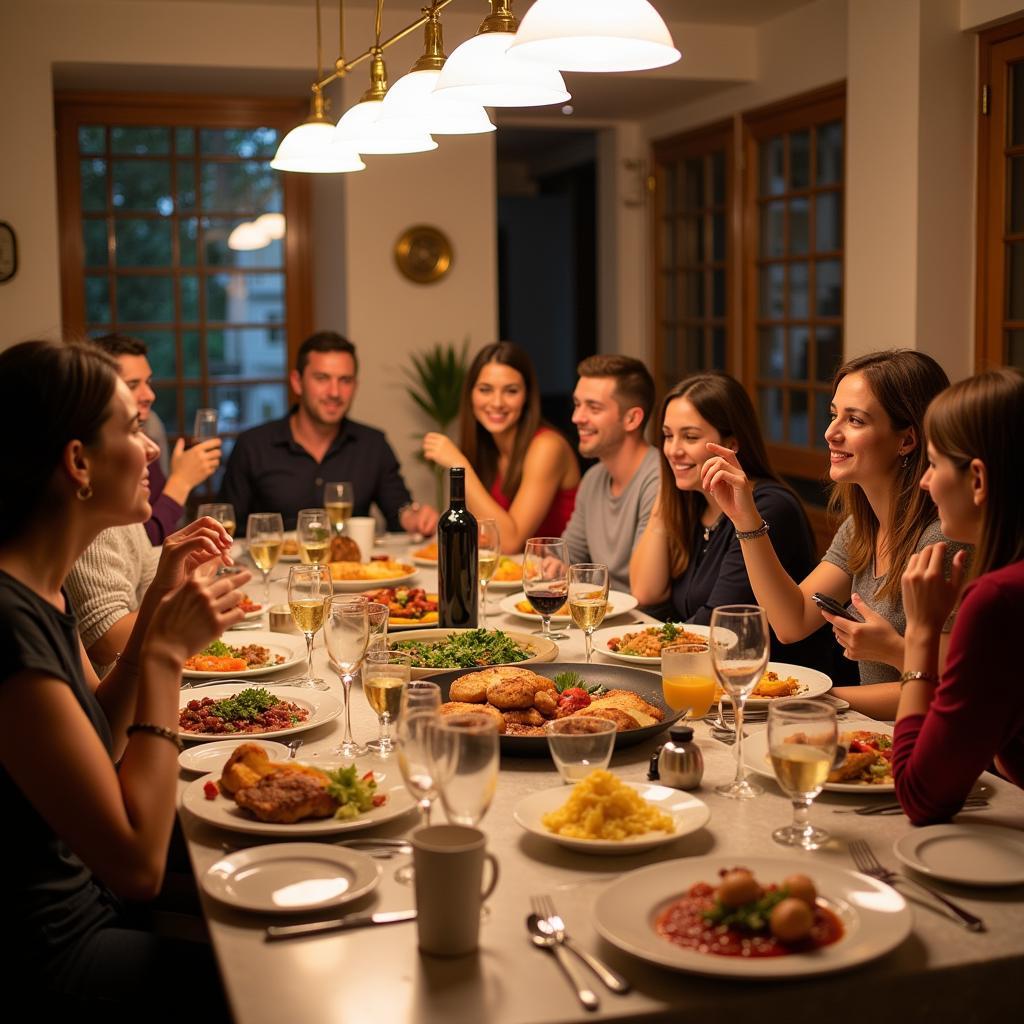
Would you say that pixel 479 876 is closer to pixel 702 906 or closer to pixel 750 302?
pixel 702 906

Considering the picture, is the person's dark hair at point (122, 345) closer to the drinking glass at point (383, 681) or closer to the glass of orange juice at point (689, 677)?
the drinking glass at point (383, 681)

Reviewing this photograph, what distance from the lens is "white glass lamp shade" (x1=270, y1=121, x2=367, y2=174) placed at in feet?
9.39

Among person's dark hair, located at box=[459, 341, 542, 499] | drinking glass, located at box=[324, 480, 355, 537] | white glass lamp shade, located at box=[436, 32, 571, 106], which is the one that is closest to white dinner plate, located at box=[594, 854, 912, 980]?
white glass lamp shade, located at box=[436, 32, 571, 106]

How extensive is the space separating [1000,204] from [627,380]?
174 cm

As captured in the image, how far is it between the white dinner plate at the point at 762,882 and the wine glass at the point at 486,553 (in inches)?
56.9

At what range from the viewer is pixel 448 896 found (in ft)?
4.04

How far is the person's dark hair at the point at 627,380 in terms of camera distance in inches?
151

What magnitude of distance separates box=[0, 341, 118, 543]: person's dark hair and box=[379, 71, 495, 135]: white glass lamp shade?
3.71 feet

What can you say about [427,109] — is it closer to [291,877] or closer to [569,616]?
[569,616]

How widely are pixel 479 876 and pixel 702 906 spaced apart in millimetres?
233

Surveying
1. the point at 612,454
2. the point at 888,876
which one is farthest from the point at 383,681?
the point at 612,454

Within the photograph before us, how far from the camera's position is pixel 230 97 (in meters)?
6.22

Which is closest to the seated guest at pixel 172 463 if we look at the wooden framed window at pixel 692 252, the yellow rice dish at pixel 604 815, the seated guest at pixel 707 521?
the seated guest at pixel 707 521

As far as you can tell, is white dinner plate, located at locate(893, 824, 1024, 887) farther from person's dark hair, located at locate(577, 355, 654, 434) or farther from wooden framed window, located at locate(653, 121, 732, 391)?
wooden framed window, located at locate(653, 121, 732, 391)
